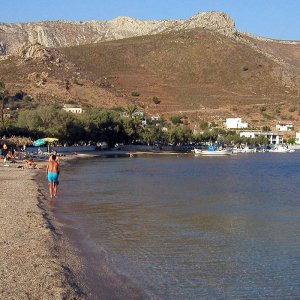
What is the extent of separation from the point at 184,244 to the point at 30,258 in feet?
14.3

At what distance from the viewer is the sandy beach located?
9336mm

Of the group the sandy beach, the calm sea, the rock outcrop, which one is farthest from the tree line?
the sandy beach

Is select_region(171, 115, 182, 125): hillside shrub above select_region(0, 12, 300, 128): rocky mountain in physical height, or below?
below

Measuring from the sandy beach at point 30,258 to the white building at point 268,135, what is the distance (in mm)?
115684

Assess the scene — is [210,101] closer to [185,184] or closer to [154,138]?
[154,138]

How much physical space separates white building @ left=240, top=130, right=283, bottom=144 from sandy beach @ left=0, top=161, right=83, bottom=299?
380ft

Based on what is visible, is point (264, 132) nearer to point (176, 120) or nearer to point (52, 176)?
point (176, 120)

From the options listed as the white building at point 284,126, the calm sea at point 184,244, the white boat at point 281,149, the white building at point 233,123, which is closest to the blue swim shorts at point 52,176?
the calm sea at point 184,244

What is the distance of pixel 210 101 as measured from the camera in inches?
5782

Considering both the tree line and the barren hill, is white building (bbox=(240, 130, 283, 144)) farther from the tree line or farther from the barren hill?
the barren hill

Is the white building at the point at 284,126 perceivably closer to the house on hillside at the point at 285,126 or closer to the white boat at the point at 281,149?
the house on hillside at the point at 285,126

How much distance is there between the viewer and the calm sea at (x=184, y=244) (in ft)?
35.2

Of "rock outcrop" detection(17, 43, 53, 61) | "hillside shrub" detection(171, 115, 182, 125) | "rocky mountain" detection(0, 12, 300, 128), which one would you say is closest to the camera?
"hillside shrub" detection(171, 115, 182, 125)

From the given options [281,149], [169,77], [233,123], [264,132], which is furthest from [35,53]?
[281,149]
